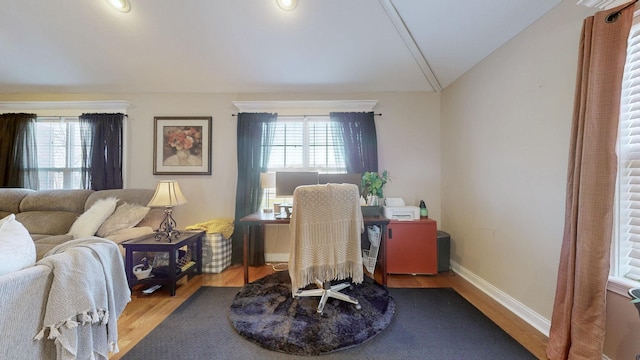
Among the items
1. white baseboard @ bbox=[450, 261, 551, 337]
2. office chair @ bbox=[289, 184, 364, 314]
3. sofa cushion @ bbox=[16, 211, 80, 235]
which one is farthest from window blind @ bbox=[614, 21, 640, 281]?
sofa cushion @ bbox=[16, 211, 80, 235]

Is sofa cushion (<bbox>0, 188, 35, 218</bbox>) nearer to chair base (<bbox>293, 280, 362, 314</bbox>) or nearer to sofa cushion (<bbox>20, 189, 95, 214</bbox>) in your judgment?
sofa cushion (<bbox>20, 189, 95, 214</bbox>)

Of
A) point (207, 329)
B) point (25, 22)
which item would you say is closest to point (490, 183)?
point (207, 329)

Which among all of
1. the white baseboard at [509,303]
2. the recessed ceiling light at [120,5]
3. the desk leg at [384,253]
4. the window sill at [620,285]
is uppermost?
the recessed ceiling light at [120,5]

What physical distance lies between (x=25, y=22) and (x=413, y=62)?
423 cm

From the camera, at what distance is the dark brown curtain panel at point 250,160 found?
3.07 metres

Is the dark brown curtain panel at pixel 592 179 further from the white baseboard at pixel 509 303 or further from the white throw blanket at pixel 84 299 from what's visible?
the white throw blanket at pixel 84 299

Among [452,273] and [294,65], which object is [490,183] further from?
[294,65]

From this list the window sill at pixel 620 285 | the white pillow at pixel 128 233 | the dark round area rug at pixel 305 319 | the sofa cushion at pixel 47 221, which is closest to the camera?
the window sill at pixel 620 285

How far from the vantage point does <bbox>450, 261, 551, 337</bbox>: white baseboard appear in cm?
166

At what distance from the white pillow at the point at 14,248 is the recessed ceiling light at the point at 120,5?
2.25 meters

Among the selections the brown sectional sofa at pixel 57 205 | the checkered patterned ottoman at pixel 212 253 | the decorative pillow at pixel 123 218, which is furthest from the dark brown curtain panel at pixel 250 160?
the decorative pillow at pixel 123 218

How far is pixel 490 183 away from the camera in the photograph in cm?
222

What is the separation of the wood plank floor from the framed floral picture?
4.80 feet

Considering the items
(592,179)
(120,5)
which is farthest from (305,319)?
(120,5)
